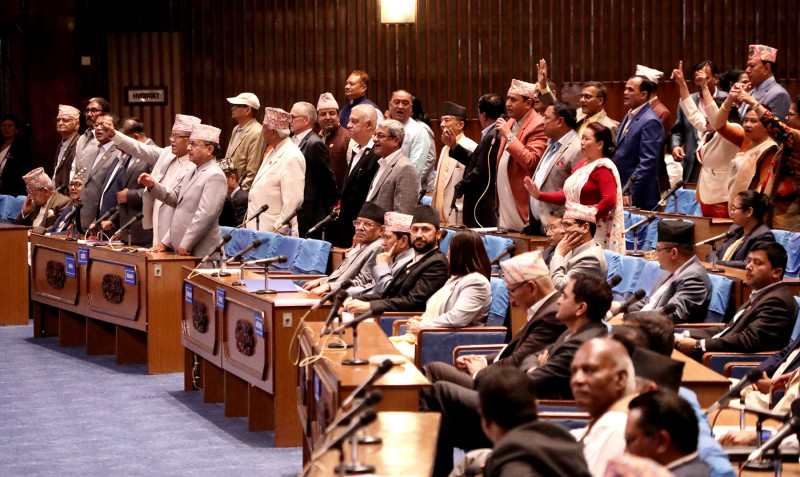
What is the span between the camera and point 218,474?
5195mm

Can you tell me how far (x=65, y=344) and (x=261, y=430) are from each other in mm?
3094

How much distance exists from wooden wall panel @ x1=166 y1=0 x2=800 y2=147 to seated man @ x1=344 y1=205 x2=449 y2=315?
19.7 feet

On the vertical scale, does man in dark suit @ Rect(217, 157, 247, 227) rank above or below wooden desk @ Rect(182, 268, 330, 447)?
above

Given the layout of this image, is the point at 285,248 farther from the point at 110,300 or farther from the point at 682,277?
the point at 682,277

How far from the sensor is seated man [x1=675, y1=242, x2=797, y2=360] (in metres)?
5.02

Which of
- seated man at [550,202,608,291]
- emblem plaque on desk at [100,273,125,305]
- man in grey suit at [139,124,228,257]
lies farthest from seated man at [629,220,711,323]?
emblem plaque on desk at [100,273,125,305]

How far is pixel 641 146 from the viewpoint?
8.05 m

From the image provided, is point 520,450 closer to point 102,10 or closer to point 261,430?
point 261,430

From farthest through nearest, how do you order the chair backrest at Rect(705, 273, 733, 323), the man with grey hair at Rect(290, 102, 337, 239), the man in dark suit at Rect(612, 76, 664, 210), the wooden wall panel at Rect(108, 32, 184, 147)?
1. the wooden wall panel at Rect(108, 32, 184, 147)
2. the man with grey hair at Rect(290, 102, 337, 239)
3. the man in dark suit at Rect(612, 76, 664, 210)
4. the chair backrest at Rect(705, 273, 733, 323)

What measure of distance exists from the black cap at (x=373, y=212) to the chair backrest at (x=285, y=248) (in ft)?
3.39

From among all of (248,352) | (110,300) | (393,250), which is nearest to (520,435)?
(248,352)

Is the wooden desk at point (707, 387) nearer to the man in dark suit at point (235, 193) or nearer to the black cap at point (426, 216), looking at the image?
the black cap at point (426, 216)

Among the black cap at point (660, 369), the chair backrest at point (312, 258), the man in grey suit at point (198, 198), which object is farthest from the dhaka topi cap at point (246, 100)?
the black cap at point (660, 369)

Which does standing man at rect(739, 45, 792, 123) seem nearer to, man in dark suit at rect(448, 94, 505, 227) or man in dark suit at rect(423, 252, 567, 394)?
man in dark suit at rect(448, 94, 505, 227)
